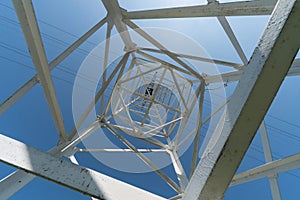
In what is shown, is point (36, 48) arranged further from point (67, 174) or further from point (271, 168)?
point (271, 168)

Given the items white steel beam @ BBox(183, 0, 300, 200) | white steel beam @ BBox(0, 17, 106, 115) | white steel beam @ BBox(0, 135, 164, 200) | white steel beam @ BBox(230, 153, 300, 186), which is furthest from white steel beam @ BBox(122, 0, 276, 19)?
white steel beam @ BBox(0, 135, 164, 200)

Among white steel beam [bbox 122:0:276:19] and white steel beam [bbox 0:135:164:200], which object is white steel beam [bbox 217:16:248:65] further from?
white steel beam [bbox 0:135:164:200]

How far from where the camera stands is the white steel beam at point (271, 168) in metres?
2.84

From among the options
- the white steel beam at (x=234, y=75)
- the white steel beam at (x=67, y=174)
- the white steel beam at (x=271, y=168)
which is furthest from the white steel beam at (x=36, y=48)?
the white steel beam at (x=234, y=75)

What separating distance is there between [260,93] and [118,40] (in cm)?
597

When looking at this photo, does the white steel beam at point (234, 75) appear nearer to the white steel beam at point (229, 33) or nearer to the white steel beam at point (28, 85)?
the white steel beam at point (229, 33)

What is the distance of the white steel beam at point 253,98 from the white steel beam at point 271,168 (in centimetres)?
228

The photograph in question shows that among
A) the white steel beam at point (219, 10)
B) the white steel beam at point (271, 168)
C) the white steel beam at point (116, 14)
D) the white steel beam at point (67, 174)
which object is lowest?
the white steel beam at point (67, 174)

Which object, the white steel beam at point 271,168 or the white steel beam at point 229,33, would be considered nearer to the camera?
the white steel beam at point 271,168

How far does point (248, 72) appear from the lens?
45.4 inches

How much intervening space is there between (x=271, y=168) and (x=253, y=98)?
268cm

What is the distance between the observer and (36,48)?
300 centimetres

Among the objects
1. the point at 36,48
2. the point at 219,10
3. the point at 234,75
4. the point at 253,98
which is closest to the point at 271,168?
the point at 219,10

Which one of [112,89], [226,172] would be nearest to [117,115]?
[112,89]
